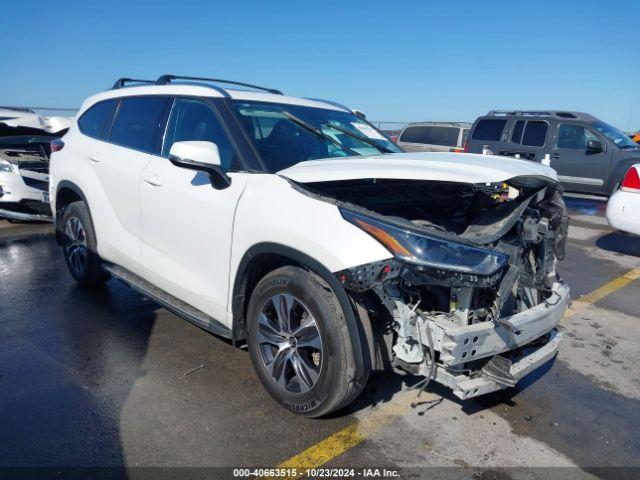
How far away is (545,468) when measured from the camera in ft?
8.75

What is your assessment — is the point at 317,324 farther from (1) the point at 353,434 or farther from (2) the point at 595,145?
(2) the point at 595,145

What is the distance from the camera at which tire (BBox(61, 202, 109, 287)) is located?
15.4 feet

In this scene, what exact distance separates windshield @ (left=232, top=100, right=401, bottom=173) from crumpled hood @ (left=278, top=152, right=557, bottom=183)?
323 mm

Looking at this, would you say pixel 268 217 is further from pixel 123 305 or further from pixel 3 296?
pixel 3 296

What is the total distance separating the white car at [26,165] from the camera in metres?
7.38

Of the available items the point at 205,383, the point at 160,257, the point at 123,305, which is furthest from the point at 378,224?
the point at 123,305

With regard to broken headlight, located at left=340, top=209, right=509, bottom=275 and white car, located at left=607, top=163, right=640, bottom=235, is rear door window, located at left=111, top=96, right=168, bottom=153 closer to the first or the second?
broken headlight, located at left=340, top=209, right=509, bottom=275

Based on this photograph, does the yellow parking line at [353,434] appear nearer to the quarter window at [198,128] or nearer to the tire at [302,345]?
the tire at [302,345]

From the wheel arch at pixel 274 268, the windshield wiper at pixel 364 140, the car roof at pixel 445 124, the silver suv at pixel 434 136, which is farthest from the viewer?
the car roof at pixel 445 124

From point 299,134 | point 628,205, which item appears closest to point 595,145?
point 628,205

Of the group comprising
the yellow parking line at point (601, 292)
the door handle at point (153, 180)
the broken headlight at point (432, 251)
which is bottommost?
the yellow parking line at point (601, 292)

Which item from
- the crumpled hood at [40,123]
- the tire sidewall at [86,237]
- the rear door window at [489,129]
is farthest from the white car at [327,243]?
the rear door window at [489,129]

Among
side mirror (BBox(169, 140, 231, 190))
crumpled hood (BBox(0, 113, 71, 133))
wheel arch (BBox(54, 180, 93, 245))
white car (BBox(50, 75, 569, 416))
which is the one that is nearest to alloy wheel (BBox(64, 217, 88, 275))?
wheel arch (BBox(54, 180, 93, 245))

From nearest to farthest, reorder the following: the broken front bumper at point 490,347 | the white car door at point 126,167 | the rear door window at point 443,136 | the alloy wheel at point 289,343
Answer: the broken front bumper at point 490,347, the alloy wheel at point 289,343, the white car door at point 126,167, the rear door window at point 443,136
